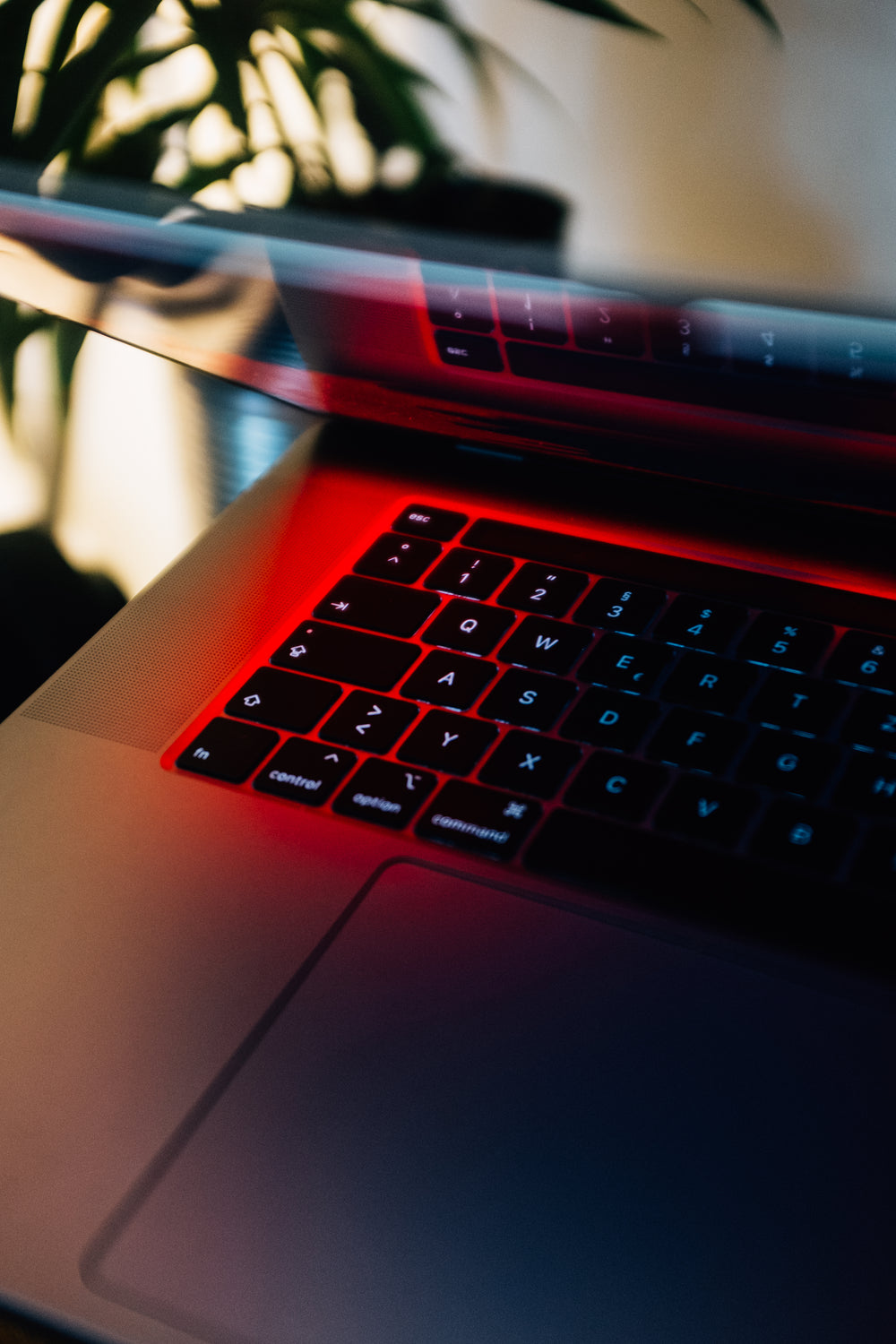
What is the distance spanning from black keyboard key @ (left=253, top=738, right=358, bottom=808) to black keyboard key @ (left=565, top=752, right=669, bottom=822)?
0.27 feet

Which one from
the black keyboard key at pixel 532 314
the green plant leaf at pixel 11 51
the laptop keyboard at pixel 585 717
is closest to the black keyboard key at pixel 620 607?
the laptop keyboard at pixel 585 717

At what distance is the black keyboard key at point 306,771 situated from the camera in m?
0.38

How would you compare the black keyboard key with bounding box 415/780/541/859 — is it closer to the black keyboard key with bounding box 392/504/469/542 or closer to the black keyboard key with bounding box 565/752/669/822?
the black keyboard key with bounding box 565/752/669/822

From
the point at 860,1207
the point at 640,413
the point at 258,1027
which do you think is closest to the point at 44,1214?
the point at 258,1027

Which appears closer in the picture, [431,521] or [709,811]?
[709,811]

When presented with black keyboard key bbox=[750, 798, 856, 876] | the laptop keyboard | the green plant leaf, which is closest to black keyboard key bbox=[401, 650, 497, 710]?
the laptop keyboard

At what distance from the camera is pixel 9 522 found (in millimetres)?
566

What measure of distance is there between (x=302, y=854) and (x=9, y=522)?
0.99 ft

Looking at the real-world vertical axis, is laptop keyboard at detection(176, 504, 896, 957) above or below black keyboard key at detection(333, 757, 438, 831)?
above

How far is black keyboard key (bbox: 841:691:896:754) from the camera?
1.17 ft

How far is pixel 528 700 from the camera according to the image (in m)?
0.40

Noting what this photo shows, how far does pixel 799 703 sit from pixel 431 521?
0.59 ft

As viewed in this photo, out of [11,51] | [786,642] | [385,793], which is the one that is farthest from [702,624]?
[11,51]

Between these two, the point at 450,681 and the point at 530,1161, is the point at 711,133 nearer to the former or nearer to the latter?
the point at 450,681
